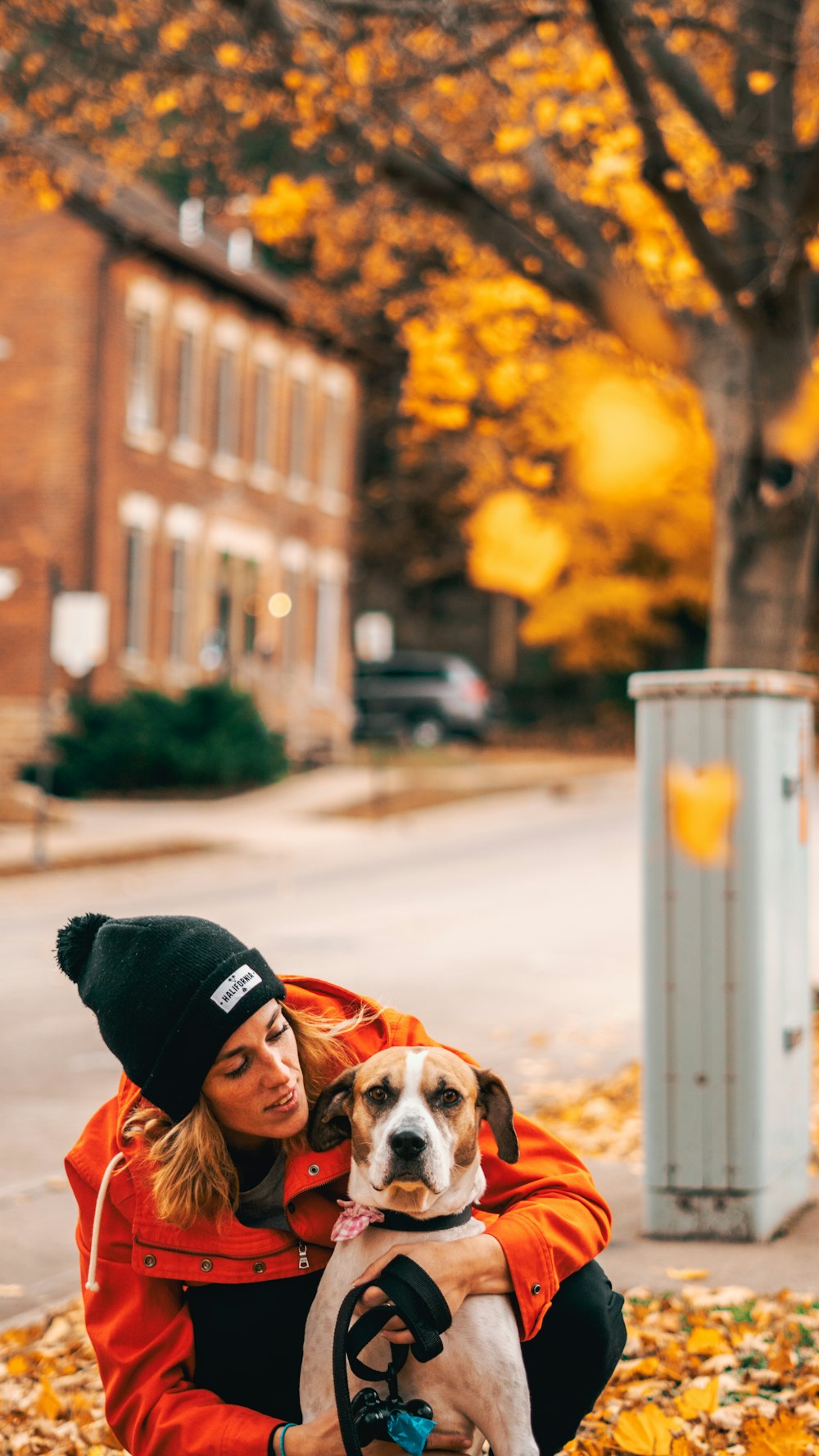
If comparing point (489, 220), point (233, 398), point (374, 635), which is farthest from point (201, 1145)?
point (233, 398)

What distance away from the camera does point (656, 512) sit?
33.6 meters

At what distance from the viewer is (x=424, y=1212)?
2.86 meters

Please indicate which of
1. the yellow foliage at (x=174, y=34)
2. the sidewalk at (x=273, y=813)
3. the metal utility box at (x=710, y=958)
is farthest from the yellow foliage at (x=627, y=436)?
the metal utility box at (x=710, y=958)

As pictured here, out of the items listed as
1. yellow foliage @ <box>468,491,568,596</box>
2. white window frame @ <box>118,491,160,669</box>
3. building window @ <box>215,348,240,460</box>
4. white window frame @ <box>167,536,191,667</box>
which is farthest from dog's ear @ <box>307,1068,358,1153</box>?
building window @ <box>215,348,240,460</box>

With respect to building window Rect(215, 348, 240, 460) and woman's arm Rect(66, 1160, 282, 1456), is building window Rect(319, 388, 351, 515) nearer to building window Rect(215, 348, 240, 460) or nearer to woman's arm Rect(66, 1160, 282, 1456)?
building window Rect(215, 348, 240, 460)

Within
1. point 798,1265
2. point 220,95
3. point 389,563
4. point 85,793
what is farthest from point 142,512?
point 798,1265

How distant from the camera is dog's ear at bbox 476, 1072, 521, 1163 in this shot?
9.95 feet

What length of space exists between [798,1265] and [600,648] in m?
33.0

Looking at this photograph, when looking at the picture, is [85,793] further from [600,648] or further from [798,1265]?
[798,1265]

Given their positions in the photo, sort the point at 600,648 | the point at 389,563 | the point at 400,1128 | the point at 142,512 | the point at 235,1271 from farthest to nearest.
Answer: the point at 389,563 < the point at 600,648 < the point at 142,512 < the point at 235,1271 < the point at 400,1128

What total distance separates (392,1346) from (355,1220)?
207 mm

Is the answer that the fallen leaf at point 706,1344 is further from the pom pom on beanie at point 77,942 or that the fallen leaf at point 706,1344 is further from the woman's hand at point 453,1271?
the pom pom on beanie at point 77,942

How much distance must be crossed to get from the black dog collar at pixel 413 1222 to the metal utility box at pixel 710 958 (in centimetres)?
228

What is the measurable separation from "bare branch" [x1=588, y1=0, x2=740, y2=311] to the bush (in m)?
19.5
